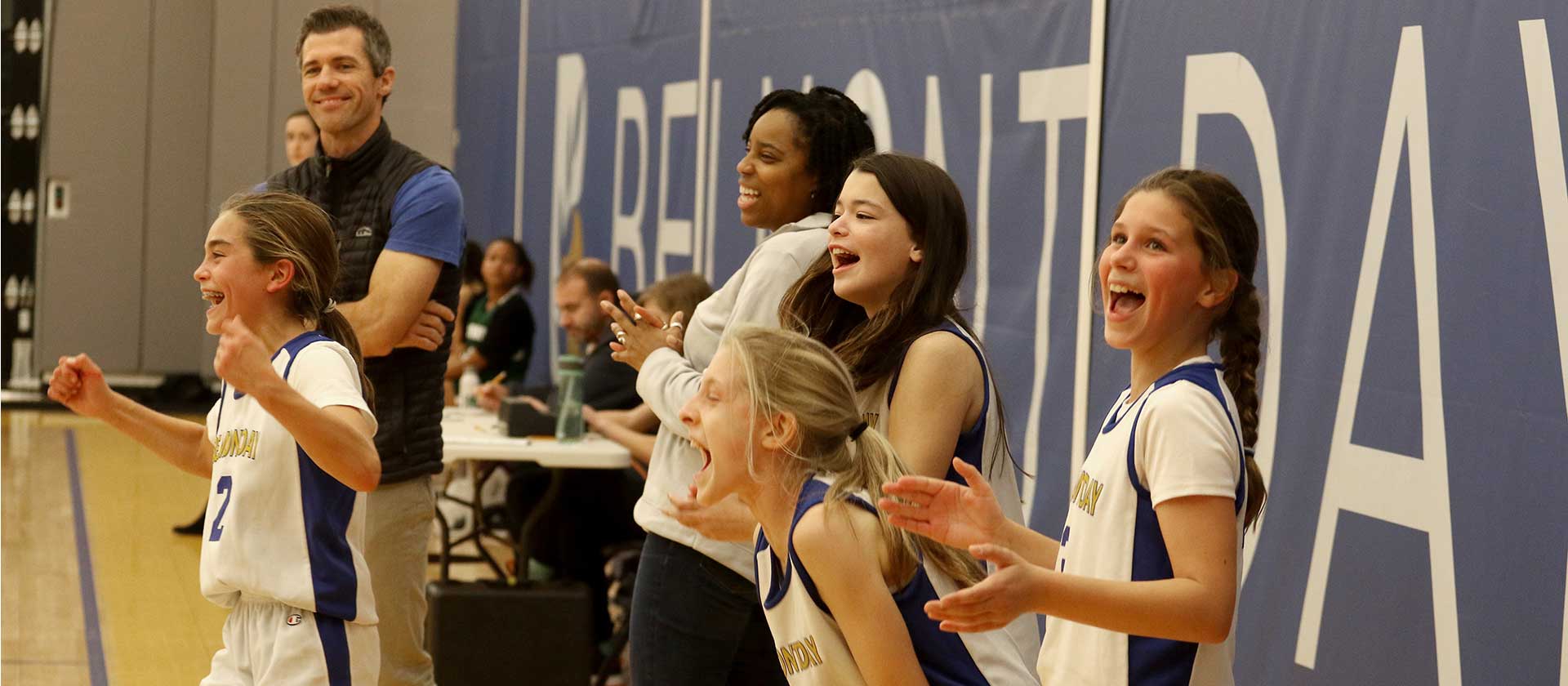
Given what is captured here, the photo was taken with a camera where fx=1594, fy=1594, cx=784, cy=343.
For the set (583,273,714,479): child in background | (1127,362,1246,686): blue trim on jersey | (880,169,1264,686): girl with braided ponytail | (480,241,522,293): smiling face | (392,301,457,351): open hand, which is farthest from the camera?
(480,241,522,293): smiling face

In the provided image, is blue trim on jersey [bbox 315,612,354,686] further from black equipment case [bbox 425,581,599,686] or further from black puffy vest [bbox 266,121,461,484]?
black equipment case [bbox 425,581,599,686]

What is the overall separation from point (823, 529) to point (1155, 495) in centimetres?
42

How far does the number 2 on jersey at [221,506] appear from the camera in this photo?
2.55m

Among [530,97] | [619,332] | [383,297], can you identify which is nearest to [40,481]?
[530,97]

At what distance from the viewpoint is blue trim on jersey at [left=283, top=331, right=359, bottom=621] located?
251 centimetres

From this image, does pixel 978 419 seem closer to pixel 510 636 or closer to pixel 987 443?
pixel 987 443

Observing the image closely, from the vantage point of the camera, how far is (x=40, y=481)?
9062mm

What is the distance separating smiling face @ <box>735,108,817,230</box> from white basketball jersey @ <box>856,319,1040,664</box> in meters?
0.65

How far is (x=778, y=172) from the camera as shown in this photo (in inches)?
117

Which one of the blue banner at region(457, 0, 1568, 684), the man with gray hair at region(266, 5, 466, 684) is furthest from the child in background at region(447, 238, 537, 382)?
the man with gray hair at region(266, 5, 466, 684)

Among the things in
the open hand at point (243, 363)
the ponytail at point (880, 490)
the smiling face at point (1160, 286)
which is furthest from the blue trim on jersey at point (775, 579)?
the open hand at point (243, 363)

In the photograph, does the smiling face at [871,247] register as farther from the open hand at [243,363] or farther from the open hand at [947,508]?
the open hand at [243,363]

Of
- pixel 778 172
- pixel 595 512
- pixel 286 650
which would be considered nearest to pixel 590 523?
pixel 595 512

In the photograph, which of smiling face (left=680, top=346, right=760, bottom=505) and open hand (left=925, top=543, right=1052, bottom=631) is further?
smiling face (left=680, top=346, right=760, bottom=505)
